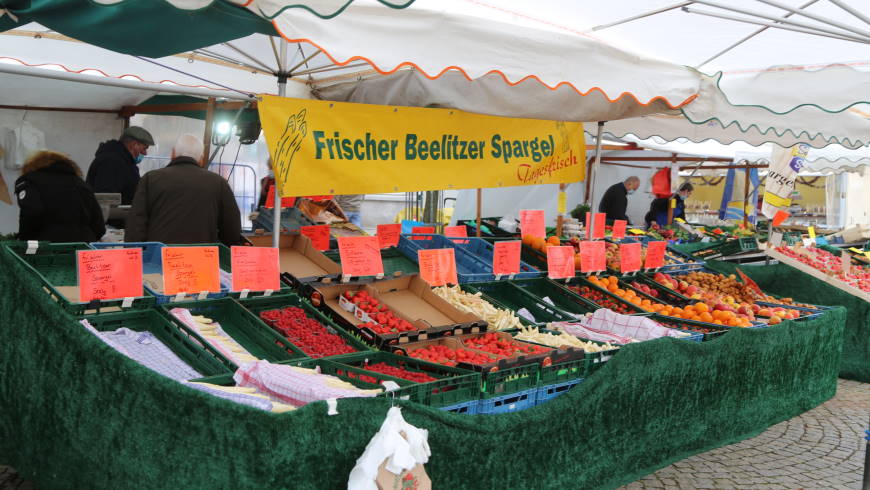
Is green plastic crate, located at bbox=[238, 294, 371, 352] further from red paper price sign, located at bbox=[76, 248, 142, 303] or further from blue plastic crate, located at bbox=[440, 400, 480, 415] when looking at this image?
blue plastic crate, located at bbox=[440, 400, 480, 415]

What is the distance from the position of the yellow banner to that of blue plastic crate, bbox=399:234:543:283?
63 cm

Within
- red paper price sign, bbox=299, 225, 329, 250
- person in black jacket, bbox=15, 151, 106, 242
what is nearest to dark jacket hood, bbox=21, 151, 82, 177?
person in black jacket, bbox=15, 151, 106, 242

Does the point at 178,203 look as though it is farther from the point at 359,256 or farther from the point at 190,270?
the point at 359,256

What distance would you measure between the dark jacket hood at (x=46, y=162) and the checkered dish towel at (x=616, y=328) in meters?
3.41

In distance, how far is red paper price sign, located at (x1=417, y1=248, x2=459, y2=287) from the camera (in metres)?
4.57

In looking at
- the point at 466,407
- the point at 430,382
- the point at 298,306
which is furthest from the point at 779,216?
the point at 430,382

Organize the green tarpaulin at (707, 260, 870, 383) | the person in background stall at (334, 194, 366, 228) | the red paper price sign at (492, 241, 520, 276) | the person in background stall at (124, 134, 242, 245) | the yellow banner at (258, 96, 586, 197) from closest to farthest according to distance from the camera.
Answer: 1. the yellow banner at (258, 96, 586, 197)
2. the person in background stall at (124, 134, 242, 245)
3. the red paper price sign at (492, 241, 520, 276)
4. the green tarpaulin at (707, 260, 870, 383)
5. the person in background stall at (334, 194, 366, 228)

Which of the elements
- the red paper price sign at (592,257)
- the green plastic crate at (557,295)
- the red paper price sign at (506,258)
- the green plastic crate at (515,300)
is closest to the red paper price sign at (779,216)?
the red paper price sign at (592,257)

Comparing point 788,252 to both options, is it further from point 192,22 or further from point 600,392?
point 192,22

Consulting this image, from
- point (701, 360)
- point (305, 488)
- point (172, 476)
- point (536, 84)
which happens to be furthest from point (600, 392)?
point (536, 84)

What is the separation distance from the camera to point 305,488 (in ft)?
7.10

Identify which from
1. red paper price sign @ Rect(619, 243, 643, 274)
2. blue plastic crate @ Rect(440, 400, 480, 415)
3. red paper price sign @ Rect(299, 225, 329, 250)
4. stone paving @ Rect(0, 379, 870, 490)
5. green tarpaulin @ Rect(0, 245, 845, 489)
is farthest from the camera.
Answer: red paper price sign @ Rect(619, 243, 643, 274)

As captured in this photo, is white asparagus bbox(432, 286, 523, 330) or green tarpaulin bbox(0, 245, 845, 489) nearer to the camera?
green tarpaulin bbox(0, 245, 845, 489)

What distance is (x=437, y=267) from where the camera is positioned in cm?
465
